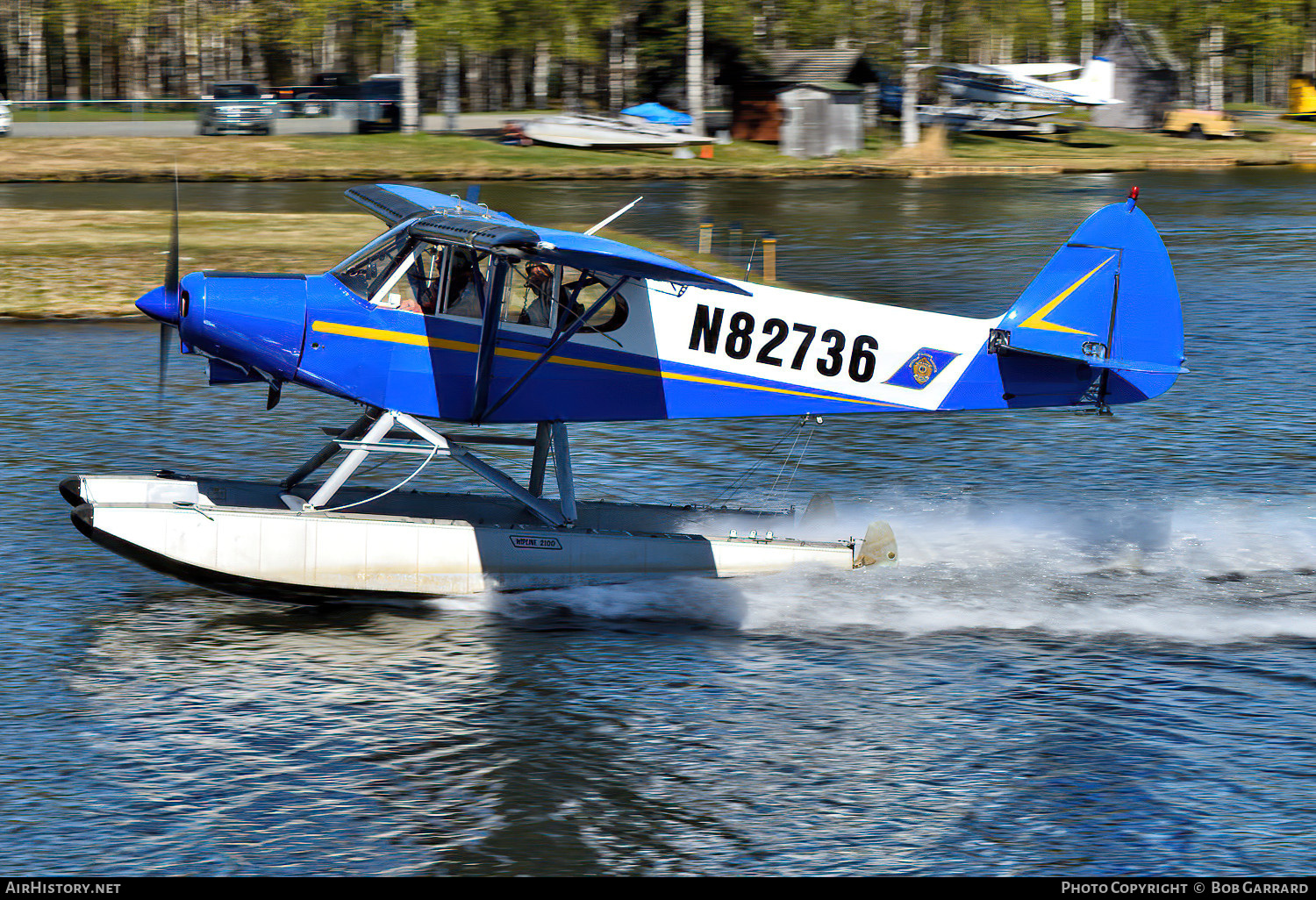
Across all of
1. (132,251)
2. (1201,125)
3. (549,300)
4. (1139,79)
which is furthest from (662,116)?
(549,300)

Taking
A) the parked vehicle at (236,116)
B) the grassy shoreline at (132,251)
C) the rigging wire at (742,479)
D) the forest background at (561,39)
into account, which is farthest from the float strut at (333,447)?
the parked vehicle at (236,116)

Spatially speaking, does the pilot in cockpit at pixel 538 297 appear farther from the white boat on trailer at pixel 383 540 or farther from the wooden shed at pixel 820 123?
the wooden shed at pixel 820 123

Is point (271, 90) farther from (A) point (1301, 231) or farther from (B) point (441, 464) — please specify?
(B) point (441, 464)

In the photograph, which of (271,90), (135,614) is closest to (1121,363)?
(135,614)

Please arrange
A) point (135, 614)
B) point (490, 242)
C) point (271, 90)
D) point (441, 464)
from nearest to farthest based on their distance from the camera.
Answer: point (490, 242), point (135, 614), point (441, 464), point (271, 90)

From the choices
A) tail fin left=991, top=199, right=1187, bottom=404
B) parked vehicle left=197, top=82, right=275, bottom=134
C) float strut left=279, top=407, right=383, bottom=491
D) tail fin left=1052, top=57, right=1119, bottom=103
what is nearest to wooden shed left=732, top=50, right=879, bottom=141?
tail fin left=1052, top=57, right=1119, bottom=103

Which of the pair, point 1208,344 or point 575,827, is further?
point 1208,344

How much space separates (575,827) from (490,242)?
160 inches

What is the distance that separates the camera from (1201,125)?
6569 cm

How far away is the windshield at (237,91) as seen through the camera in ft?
192

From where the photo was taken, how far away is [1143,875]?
7.38 metres

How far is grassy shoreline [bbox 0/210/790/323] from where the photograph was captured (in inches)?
949

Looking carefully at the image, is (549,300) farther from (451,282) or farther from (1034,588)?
(1034,588)

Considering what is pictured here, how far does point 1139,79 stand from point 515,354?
67.2m
